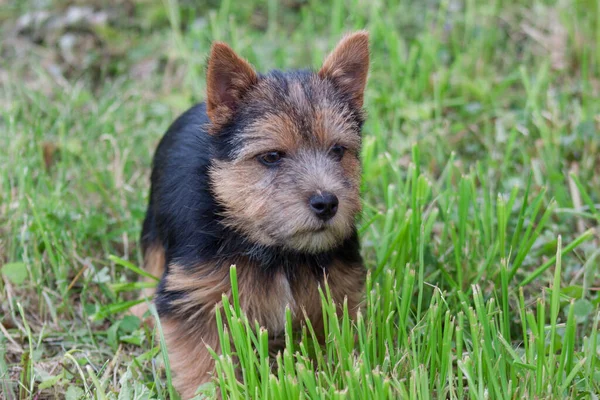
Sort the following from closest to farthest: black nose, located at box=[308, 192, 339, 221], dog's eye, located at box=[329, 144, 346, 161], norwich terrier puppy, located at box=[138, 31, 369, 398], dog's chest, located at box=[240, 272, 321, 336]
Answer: black nose, located at box=[308, 192, 339, 221]
norwich terrier puppy, located at box=[138, 31, 369, 398]
dog's eye, located at box=[329, 144, 346, 161]
dog's chest, located at box=[240, 272, 321, 336]

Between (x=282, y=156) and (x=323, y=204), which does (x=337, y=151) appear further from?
(x=323, y=204)

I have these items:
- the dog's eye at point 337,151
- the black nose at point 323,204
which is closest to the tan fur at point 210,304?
the black nose at point 323,204

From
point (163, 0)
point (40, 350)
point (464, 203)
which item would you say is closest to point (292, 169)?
point (464, 203)

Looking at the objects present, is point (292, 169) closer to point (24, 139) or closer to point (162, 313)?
point (162, 313)

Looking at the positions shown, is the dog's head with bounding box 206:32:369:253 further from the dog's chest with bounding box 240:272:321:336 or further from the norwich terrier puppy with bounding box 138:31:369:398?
the dog's chest with bounding box 240:272:321:336

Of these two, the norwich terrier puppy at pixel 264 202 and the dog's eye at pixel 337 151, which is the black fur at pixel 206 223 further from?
the dog's eye at pixel 337 151

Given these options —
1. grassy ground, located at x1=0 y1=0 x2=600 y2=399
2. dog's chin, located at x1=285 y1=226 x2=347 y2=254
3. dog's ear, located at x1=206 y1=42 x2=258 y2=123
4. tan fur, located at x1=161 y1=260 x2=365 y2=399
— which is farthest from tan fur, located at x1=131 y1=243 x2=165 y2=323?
dog's chin, located at x1=285 y1=226 x2=347 y2=254
